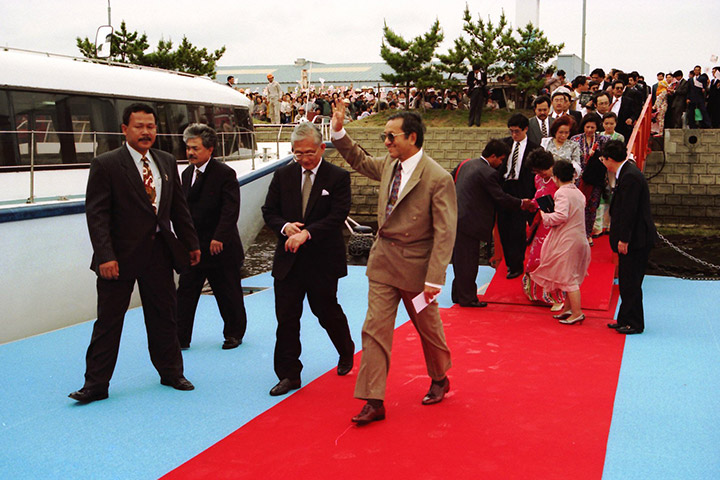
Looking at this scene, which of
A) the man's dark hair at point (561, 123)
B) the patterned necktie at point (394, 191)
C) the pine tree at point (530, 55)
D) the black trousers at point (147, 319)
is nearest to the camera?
the patterned necktie at point (394, 191)

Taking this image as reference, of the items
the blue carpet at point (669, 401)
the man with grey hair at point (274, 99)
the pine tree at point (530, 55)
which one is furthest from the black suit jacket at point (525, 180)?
the pine tree at point (530, 55)

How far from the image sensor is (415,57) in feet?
92.7

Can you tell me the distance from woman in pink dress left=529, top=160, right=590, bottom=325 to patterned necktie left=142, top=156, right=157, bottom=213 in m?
3.98

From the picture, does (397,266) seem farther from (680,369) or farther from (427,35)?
(427,35)

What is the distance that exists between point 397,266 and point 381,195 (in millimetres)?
513

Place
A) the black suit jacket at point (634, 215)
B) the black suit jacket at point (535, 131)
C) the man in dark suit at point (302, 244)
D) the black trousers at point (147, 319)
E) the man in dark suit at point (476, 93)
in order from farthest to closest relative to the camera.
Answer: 1. the man in dark suit at point (476, 93)
2. the black suit jacket at point (535, 131)
3. the black suit jacket at point (634, 215)
4. the man in dark suit at point (302, 244)
5. the black trousers at point (147, 319)

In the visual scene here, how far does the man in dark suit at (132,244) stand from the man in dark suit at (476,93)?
68.4 feet

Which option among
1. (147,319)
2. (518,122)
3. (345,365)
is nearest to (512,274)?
(518,122)

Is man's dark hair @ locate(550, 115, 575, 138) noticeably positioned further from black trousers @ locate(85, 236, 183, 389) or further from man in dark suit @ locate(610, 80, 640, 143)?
black trousers @ locate(85, 236, 183, 389)

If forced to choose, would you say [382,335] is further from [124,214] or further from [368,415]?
[124,214]

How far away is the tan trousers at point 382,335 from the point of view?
4.61 m

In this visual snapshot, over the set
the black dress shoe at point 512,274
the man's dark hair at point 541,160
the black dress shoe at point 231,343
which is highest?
the man's dark hair at point 541,160

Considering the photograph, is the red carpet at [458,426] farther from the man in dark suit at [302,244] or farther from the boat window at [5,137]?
the boat window at [5,137]

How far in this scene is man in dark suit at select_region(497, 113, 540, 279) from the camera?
9.03 meters
